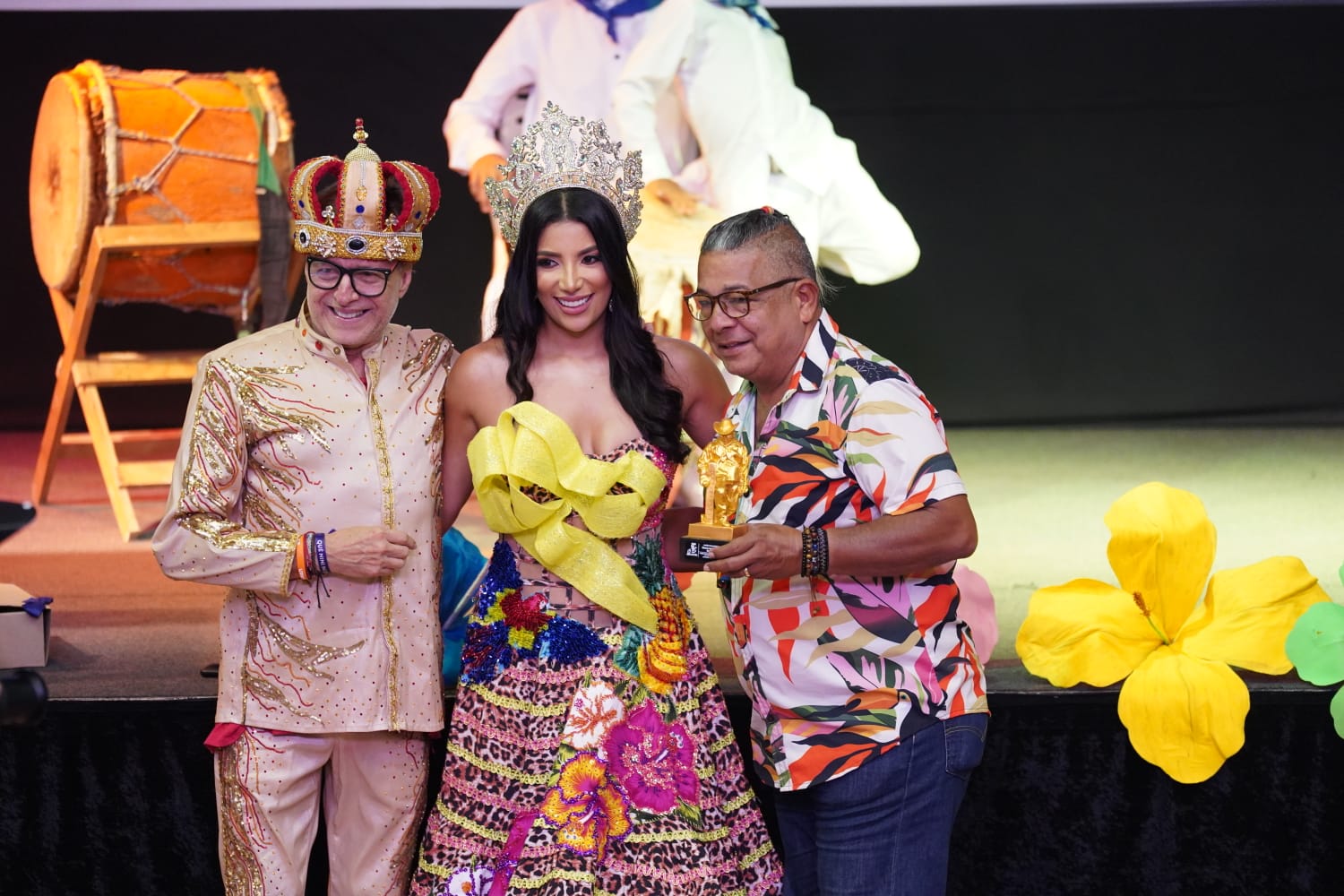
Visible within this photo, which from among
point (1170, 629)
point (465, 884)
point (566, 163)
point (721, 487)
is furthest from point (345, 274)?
point (1170, 629)

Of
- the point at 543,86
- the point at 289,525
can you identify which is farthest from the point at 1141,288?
the point at 289,525

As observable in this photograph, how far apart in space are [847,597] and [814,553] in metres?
0.16

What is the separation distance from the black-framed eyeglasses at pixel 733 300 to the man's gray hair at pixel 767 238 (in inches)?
1.3

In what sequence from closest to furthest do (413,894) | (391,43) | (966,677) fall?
(966,677)
(413,894)
(391,43)

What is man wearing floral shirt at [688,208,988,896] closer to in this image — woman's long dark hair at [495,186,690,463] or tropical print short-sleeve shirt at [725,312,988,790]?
tropical print short-sleeve shirt at [725,312,988,790]

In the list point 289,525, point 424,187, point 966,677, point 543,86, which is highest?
point 543,86

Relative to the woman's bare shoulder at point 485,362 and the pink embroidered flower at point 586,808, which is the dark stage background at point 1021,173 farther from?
the pink embroidered flower at point 586,808

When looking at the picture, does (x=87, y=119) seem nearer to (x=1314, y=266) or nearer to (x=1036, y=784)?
(x=1036, y=784)

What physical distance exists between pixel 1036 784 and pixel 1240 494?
6.32 ft

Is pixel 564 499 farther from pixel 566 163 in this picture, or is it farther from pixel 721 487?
pixel 566 163

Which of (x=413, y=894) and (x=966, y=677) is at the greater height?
(x=966, y=677)

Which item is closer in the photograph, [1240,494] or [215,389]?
[215,389]

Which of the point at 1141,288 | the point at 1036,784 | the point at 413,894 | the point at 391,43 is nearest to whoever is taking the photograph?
the point at 413,894

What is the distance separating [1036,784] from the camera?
319cm
